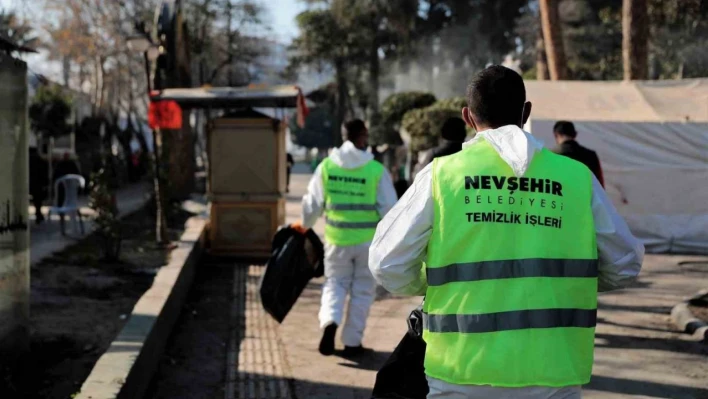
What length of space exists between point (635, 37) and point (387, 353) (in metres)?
11.5

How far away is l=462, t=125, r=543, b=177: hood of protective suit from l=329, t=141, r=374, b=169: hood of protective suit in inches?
170

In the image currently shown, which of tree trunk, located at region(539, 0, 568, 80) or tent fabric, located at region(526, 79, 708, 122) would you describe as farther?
tree trunk, located at region(539, 0, 568, 80)

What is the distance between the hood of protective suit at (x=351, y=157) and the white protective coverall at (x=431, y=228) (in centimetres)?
424

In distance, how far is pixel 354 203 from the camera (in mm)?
7301

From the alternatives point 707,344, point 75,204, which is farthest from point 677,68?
point 707,344

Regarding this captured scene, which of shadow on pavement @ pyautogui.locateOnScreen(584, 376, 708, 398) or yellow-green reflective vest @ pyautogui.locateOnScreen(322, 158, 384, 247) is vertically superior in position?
yellow-green reflective vest @ pyautogui.locateOnScreen(322, 158, 384, 247)

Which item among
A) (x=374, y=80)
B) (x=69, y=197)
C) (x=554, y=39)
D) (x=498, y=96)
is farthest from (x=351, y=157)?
(x=374, y=80)

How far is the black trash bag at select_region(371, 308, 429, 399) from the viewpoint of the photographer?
11.8 ft

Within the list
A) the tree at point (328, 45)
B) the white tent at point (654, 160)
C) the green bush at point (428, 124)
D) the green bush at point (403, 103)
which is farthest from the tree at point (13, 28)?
the tree at point (328, 45)

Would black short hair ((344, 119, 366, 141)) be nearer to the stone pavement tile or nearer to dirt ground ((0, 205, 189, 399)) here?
the stone pavement tile

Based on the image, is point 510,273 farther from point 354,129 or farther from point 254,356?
point 254,356

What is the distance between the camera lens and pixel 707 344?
25.7 ft

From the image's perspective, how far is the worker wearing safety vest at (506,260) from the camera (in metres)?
2.84

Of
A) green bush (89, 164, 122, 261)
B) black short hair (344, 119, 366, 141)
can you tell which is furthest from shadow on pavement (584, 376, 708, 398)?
green bush (89, 164, 122, 261)
